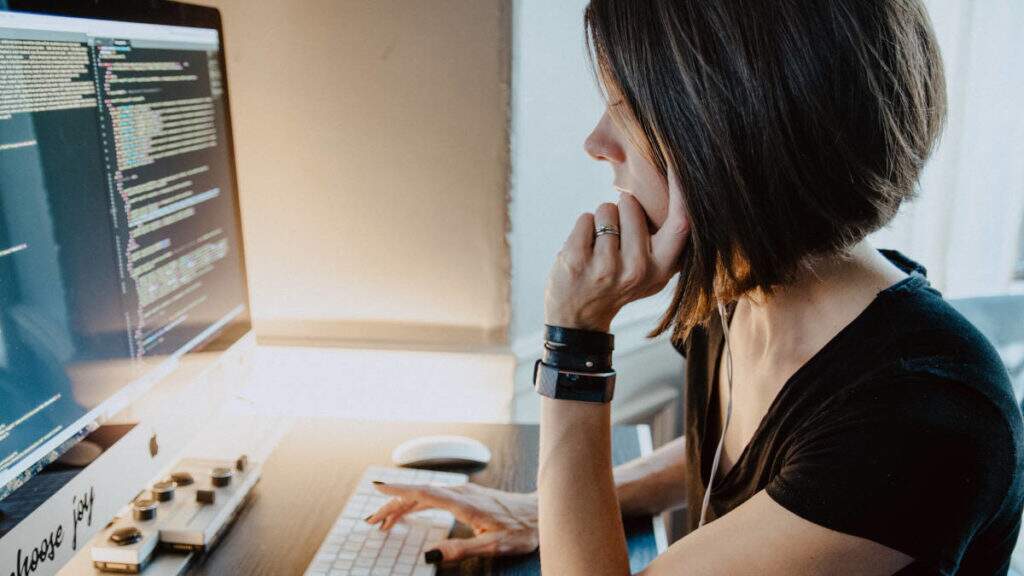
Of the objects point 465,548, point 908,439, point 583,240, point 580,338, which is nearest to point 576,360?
point 580,338

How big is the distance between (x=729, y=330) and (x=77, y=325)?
0.77m

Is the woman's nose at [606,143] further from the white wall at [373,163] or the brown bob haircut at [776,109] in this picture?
the white wall at [373,163]

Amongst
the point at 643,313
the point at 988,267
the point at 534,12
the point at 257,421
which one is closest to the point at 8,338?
the point at 257,421

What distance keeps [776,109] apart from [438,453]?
0.65 m

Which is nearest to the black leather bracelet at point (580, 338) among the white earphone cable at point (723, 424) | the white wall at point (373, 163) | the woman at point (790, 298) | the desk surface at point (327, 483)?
the woman at point (790, 298)

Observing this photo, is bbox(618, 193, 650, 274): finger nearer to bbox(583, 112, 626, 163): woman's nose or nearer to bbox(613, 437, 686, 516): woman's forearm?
bbox(583, 112, 626, 163): woman's nose

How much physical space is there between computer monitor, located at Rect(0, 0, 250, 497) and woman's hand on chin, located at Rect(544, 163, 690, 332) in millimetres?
428

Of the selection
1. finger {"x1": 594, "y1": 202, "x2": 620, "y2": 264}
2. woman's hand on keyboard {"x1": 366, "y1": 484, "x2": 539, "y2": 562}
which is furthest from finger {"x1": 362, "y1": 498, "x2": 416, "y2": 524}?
finger {"x1": 594, "y1": 202, "x2": 620, "y2": 264}

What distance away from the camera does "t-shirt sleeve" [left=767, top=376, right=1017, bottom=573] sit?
73cm

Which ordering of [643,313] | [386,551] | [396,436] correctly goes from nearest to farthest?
1. [386,551]
2. [396,436]
3. [643,313]

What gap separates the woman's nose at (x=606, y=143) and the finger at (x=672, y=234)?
0.07m

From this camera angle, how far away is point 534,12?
1.32 metres

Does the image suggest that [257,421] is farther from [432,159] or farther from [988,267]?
[988,267]

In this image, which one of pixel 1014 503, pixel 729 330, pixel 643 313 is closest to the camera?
pixel 1014 503
